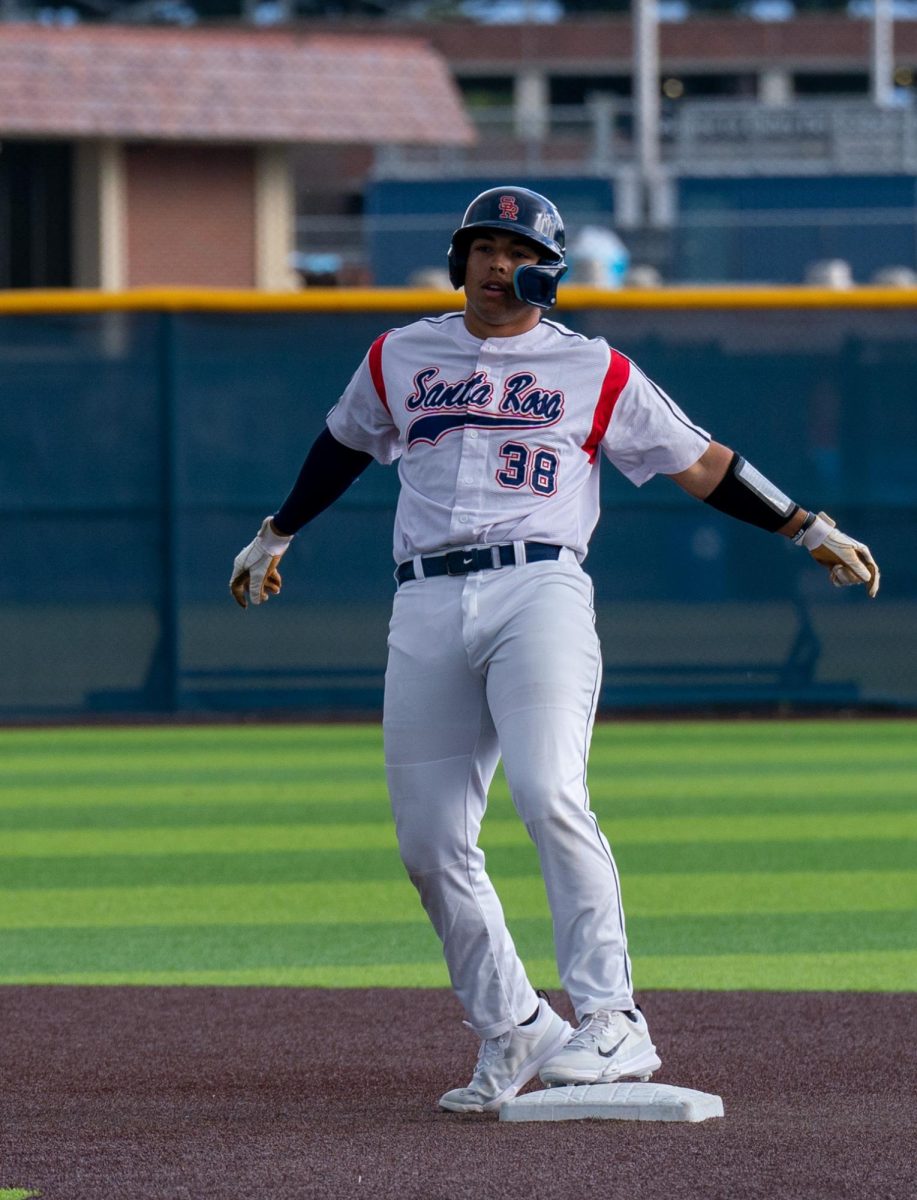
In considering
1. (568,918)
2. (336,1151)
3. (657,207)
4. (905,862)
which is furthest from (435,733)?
(657,207)

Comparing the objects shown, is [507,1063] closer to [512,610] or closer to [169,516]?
[512,610]

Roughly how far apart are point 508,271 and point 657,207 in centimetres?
2485

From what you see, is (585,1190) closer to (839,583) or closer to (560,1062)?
(560,1062)

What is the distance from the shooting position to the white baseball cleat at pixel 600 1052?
4.03 meters

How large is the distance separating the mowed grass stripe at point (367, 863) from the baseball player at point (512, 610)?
2865 mm

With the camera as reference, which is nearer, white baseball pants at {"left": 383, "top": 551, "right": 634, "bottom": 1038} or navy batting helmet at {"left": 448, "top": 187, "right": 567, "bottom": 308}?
white baseball pants at {"left": 383, "top": 551, "right": 634, "bottom": 1038}

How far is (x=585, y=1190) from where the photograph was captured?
3514 mm

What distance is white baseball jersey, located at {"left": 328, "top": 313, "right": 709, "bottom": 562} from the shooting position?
4.22 m

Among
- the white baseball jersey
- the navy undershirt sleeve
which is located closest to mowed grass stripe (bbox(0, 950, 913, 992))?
the navy undershirt sleeve

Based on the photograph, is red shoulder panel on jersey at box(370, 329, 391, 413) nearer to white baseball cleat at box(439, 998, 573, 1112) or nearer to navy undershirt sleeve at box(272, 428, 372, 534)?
navy undershirt sleeve at box(272, 428, 372, 534)

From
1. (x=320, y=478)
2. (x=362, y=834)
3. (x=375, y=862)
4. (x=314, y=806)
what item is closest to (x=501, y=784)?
(x=314, y=806)

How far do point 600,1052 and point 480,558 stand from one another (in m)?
1.01

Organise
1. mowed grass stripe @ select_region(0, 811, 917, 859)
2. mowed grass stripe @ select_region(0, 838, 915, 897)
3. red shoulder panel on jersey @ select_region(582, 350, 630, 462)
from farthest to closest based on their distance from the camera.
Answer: mowed grass stripe @ select_region(0, 811, 917, 859)
mowed grass stripe @ select_region(0, 838, 915, 897)
red shoulder panel on jersey @ select_region(582, 350, 630, 462)

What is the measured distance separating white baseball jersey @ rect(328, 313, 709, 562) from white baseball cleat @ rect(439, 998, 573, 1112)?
997 mm
